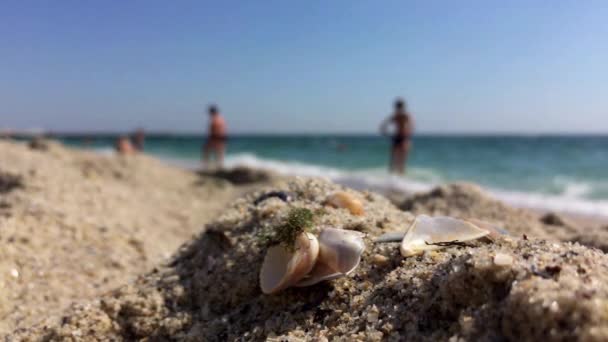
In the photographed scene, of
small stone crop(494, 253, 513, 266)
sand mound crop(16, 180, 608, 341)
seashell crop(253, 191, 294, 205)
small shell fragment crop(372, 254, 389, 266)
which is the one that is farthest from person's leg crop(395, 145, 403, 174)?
small stone crop(494, 253, 513, 266)

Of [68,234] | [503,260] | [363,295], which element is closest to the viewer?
[503,260]

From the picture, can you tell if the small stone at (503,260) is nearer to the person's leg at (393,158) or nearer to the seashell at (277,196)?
the seashell at (277,196)

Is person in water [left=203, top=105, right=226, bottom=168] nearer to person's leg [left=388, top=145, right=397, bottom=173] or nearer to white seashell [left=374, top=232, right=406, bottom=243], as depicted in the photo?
person's leg [left=388, top=145, right=397, bottom=173]

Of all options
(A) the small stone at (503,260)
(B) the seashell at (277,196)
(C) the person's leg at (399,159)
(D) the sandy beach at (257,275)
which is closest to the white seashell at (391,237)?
(D) the sandy beach at (257,275)

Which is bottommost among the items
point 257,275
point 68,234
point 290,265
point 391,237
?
point 68,234

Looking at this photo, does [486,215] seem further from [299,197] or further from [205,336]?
[205,336]

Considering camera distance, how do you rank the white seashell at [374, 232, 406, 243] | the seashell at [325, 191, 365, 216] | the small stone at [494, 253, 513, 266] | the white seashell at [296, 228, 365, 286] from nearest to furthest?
the small stone at [494, 253, 513, 266] < the white seashell at [296, 228, 365, 286] < the white seashell at [374, 232, 406, 243] < the seashell at [325, 191, 365, 216]

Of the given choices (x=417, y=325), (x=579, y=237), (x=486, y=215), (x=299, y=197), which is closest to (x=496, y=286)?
(x=417, y=325)

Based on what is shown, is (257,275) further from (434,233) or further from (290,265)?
(434,233)

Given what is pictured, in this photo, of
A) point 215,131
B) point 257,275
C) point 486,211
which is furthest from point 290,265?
point 215,131
